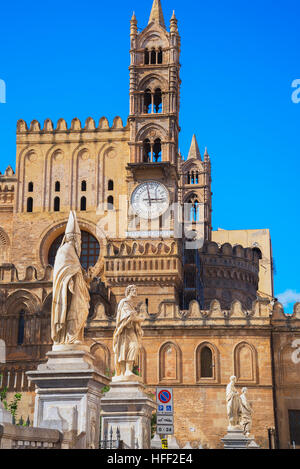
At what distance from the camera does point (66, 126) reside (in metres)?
57.3

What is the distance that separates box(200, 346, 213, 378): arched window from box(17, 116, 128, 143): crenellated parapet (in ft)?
66.9

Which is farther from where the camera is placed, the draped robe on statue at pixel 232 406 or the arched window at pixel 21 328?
the arched window at pixel 21 328

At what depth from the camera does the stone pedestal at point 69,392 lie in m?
12.9

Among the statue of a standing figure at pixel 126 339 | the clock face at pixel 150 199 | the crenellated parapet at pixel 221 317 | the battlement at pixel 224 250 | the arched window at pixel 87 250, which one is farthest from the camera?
the battlement at pixel 224 250

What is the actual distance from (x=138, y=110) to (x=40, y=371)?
138 feet

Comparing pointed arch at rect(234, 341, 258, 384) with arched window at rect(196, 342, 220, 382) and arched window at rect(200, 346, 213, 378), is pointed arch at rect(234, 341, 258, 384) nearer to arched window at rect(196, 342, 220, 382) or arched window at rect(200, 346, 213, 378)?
arched window at rect(196, 342, 220, 382)

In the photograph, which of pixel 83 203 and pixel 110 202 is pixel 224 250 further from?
pixel 83 203

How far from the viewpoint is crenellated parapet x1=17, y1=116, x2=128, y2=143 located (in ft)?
186

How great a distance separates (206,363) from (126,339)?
2692cm

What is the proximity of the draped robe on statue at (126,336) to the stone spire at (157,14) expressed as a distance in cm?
4315

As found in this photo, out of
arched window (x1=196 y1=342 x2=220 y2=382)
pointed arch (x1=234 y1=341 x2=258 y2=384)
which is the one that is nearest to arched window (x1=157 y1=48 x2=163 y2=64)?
arched window (x1=196 y1=342 x2=220 y2=382)

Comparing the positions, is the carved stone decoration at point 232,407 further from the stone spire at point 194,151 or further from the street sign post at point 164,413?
the stone spire at point 194,151

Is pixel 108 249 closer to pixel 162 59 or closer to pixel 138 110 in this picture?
pixel 138 110

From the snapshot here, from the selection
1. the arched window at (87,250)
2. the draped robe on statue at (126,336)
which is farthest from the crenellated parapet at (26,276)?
the draped robe on statue at (126,336)
